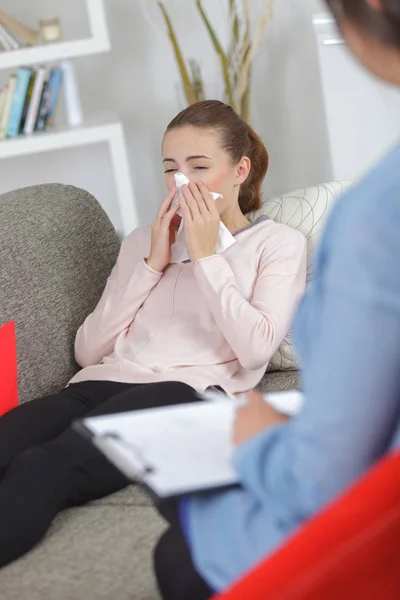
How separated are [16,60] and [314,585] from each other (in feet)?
10.4

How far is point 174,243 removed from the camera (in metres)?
2.16

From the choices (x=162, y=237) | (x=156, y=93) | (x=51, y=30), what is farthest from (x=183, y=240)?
(x=156, y=93)

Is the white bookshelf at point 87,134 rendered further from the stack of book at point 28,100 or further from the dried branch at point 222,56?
the dried branch at point 222,56

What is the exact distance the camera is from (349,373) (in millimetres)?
752

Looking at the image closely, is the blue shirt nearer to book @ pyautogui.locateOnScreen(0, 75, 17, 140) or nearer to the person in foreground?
the person in foreground

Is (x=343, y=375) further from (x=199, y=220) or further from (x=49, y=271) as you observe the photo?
(x=49, y=271)

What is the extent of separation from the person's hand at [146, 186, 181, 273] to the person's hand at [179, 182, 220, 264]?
0.04 metres

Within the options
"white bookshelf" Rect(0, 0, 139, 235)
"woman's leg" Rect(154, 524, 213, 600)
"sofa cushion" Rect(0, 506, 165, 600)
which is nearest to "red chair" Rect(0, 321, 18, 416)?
"sofa cushion" Rect(0, 506, 165, 600)

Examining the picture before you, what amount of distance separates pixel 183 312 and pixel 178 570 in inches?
40.7

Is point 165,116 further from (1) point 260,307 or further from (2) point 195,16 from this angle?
(1) point 260,307

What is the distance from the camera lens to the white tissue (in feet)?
6.86

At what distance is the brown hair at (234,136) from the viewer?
2.17 m

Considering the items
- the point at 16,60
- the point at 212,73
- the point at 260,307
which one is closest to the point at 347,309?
the point at 260,307

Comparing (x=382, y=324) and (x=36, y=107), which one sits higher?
(x=382, y=324)
